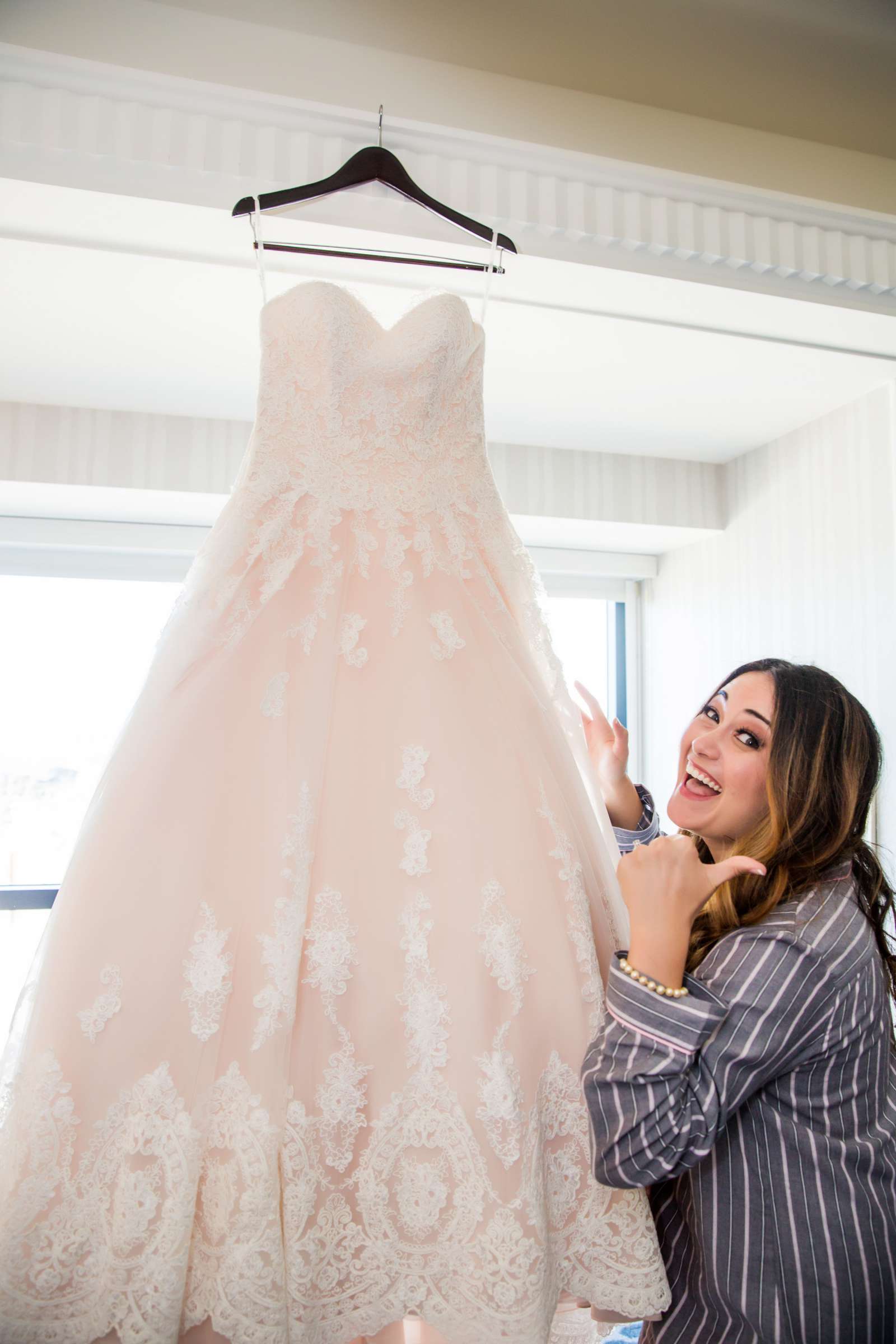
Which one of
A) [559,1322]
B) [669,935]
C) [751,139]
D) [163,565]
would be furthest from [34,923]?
[751,139]

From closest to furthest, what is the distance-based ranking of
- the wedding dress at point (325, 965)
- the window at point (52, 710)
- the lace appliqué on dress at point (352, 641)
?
the wedding dress at point (325, 965)
the lace appliqué on dress at point (352, 641)
the window at point (52, 710)

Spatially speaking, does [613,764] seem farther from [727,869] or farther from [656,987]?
[656,987]

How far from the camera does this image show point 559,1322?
40.4 inches

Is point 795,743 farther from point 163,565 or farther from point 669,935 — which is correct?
point 163,565

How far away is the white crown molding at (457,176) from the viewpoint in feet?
4.09

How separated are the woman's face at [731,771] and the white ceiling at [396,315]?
74 cm

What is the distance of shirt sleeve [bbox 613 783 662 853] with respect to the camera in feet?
4.68

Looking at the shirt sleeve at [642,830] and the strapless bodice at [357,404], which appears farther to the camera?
the shirt sleeve at [642,830]

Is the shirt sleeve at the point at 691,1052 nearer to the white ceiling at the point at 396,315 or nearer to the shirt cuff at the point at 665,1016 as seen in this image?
the shirt cuff at the point at 665,1016

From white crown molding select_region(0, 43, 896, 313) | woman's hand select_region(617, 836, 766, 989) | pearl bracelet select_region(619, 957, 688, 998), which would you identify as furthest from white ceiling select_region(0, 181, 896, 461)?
pearl bracelet select_region(619, 957, 688, 998)

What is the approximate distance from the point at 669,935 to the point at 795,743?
0.35 meters

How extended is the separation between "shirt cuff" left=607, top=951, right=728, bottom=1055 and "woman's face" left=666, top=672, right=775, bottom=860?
33 centimetres

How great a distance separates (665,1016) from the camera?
0.83 m

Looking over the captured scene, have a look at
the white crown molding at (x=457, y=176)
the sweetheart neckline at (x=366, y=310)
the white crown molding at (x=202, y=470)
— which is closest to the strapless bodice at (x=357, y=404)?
the sweetheart neckline at (x=366, y=310)
